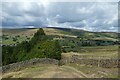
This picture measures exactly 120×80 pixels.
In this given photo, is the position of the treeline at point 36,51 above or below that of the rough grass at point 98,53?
above

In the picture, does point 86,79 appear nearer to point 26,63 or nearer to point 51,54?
point 26,63

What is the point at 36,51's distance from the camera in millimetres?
58500

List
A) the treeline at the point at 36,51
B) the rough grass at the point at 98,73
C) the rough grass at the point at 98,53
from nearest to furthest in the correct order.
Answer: the rough grass at the point at 98,73, the treeline at the point at 36,51, the rough grass at the point at 98,53

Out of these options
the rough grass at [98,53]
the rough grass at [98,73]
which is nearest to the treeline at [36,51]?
the rough grass at [98,53]

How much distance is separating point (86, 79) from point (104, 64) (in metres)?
18.3

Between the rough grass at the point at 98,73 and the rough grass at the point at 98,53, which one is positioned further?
the rough grass at the point at 98,53

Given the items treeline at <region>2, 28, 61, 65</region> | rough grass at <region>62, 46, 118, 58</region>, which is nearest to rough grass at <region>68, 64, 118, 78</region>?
treeline at <region>2, 28, 61, 65</region>

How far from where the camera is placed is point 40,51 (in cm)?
5672

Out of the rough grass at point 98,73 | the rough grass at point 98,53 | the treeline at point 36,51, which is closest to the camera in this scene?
the rough grass at point 98,73

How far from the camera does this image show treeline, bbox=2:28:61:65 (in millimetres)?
55719

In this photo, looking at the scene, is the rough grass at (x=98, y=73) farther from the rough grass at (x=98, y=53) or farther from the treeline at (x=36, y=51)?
the rough grass at (x=98, y=53)

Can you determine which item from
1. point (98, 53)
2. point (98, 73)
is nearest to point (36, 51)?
point (98, 73)

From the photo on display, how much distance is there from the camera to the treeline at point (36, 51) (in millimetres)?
55719

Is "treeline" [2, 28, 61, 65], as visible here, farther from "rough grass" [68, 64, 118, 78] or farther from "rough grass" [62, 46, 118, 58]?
"rough grass" [68, 64, 118, 78]
